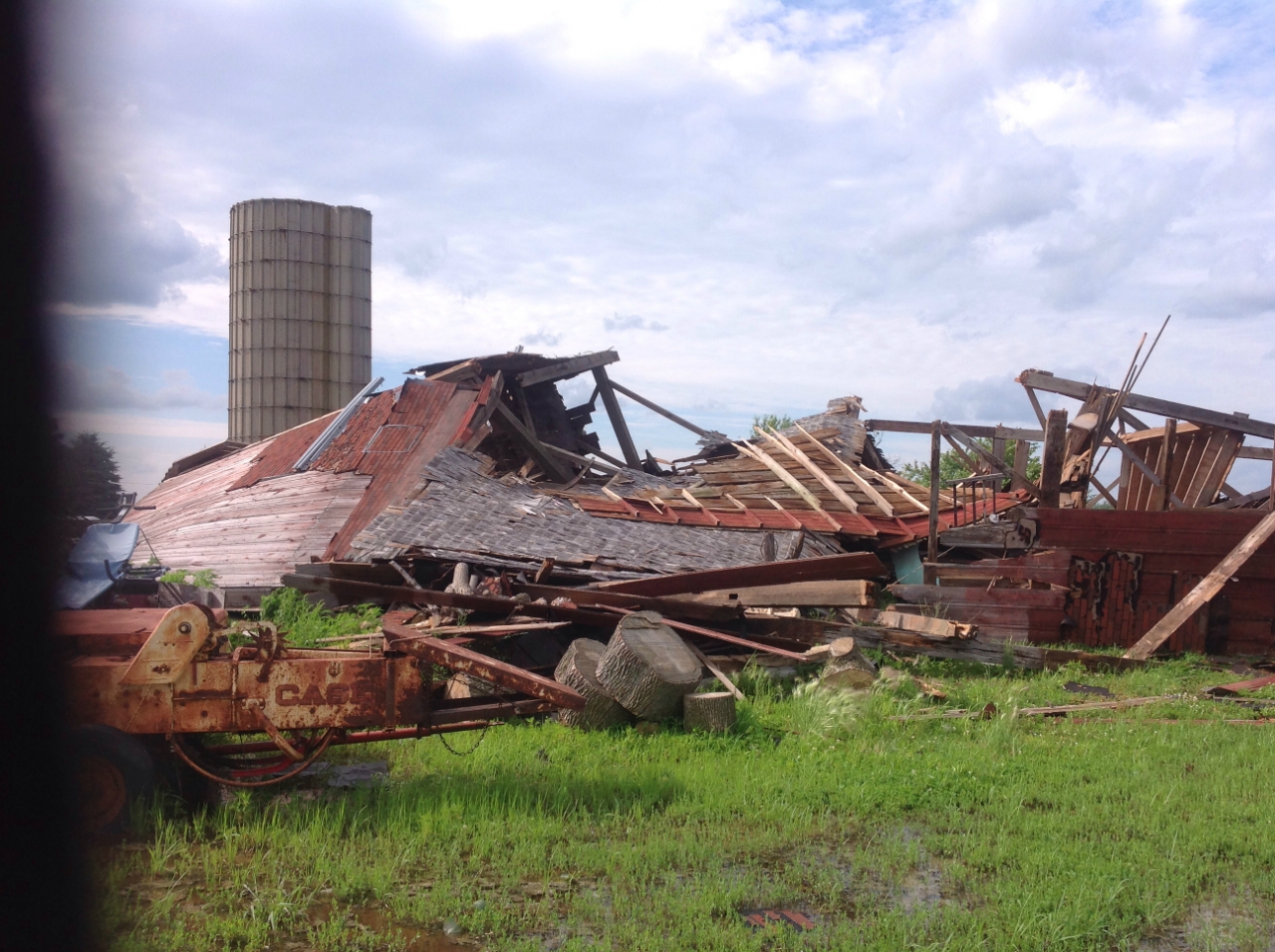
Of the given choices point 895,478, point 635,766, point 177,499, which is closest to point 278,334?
point 177,499

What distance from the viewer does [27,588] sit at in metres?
5.34

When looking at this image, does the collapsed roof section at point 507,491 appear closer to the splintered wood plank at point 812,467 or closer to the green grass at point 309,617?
the splintered wood plank at point 812,467

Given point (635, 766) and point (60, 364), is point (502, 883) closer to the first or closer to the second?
point (635, 766)

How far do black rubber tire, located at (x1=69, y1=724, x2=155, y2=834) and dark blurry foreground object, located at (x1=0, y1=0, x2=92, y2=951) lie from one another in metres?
0.27

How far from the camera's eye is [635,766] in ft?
23.3

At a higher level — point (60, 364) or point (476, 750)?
point (60, 364)

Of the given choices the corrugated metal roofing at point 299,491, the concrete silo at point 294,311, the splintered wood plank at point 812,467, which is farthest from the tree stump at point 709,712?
the concrete silo at point 294,311

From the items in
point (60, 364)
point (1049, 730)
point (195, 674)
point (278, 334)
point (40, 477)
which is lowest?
point (1049, 730)

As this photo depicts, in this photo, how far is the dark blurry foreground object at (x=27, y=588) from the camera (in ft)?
13.5

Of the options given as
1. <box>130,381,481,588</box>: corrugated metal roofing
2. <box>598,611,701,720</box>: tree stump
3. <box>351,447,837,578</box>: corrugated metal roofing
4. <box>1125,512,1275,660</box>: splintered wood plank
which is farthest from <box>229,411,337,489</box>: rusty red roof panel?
<box>1125,512,1275,660</box>: splintered wood plank

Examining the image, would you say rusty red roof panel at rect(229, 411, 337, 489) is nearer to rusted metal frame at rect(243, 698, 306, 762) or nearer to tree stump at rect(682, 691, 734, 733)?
tree stump at rect(682, 691, 734, 733)

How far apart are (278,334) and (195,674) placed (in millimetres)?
19248

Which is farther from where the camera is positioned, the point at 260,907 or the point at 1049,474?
the point at 1049,474

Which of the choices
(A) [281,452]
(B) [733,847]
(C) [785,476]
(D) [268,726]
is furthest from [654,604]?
(A) [281,452]
